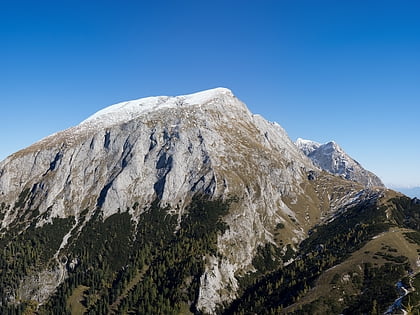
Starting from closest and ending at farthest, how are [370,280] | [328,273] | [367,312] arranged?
[367,312] < [370,280] < [328,273]

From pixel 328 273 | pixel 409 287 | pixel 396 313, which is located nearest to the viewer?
pixel 396 313

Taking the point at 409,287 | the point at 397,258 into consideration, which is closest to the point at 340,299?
the point at 409,287

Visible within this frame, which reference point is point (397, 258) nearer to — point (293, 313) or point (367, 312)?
point (367, 312)

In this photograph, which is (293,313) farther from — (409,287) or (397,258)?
(397,258)

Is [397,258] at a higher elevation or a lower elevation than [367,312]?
higher

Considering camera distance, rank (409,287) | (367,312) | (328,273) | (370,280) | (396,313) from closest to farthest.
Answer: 1. (396,313)
2. (367,312)
3. (409,287)
4. (370,280)
5. (328,273)

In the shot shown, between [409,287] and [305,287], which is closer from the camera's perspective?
[409,287]

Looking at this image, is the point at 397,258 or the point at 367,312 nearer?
the point at 367,312

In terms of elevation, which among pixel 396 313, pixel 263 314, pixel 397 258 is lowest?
pixel 263 314

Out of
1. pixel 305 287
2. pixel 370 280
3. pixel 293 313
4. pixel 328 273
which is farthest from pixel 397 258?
pixel 293 313
